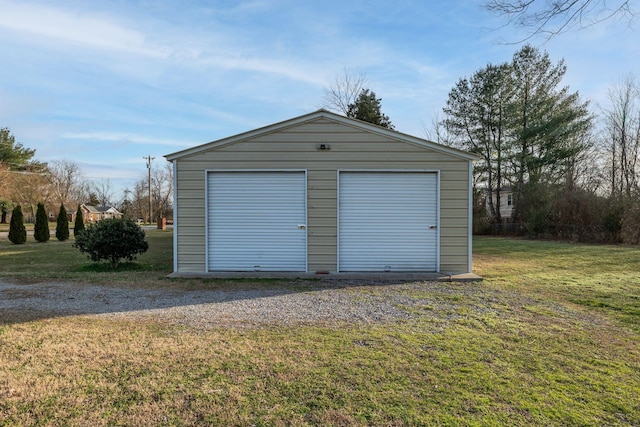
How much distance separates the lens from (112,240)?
7984mm

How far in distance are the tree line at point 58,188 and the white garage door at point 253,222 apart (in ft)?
55.2

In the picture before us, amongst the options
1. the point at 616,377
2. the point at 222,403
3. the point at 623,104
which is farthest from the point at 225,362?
the point at 623,104

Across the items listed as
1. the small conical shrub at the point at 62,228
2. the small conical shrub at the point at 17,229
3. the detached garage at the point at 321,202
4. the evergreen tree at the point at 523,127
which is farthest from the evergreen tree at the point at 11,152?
the evergreen tree at the point at 523,127

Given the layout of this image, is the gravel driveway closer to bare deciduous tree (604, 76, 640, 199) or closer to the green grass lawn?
the green grass lawn

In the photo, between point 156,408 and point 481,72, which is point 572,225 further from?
point 156,408

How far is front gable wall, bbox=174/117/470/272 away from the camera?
7.49 metres

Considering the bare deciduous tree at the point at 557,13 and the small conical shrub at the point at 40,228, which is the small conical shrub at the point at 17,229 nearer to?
the small conical shrub at the point at 40,228

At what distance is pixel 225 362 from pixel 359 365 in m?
1.10

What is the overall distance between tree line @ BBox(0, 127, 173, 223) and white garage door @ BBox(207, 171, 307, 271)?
1682 cm

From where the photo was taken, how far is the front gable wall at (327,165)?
7.49 metres

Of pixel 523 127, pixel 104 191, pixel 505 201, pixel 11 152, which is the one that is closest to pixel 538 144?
pixel 523 127

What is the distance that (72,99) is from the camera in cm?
1317

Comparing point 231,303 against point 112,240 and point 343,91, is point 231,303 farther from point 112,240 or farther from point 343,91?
point 343,91

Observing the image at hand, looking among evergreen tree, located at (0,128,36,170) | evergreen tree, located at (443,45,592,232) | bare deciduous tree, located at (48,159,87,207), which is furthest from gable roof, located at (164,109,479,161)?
bare deciduous tree, located at (48,159,87,207)
